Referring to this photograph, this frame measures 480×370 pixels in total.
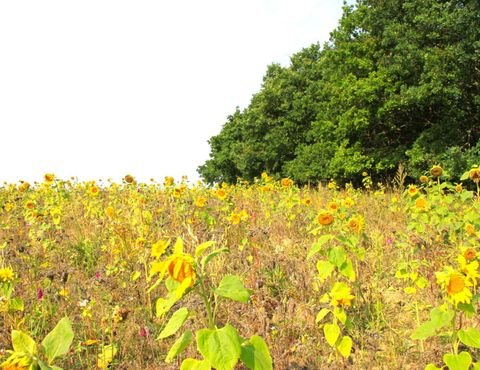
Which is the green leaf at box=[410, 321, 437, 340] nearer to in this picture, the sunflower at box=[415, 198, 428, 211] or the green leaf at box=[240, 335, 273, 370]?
the green leaf at box=[240, 335, 273, 370]

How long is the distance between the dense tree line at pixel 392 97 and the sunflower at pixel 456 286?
1336 cm

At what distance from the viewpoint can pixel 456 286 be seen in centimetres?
172

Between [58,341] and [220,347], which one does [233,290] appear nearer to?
[220,347]

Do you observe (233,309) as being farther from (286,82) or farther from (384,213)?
(286,82)

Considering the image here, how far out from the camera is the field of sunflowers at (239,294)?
1341mm

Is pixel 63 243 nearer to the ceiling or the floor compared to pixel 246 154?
nearer to the floor

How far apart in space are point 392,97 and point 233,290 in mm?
17424

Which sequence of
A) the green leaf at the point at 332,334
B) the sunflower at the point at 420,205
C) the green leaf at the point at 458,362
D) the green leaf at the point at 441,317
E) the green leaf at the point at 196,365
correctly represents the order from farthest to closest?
the sunflower at the point at 420,205, the green leaf at the point at 332,334, the green leaf at the point at 441,317, the green leaf at the point at 458,362, the green leaf at the point at 196,365

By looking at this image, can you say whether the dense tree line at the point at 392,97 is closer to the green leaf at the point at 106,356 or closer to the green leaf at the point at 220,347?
the green leaf at the point at 106,356

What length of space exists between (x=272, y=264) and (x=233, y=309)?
76cm

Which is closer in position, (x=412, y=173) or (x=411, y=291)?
(x=411, y=291)

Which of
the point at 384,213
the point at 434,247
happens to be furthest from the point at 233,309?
the point at 384,213

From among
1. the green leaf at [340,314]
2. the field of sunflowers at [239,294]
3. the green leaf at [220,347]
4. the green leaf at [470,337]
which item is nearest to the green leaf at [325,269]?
the field of sunflowers at [239,294]

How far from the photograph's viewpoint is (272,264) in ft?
11.5
